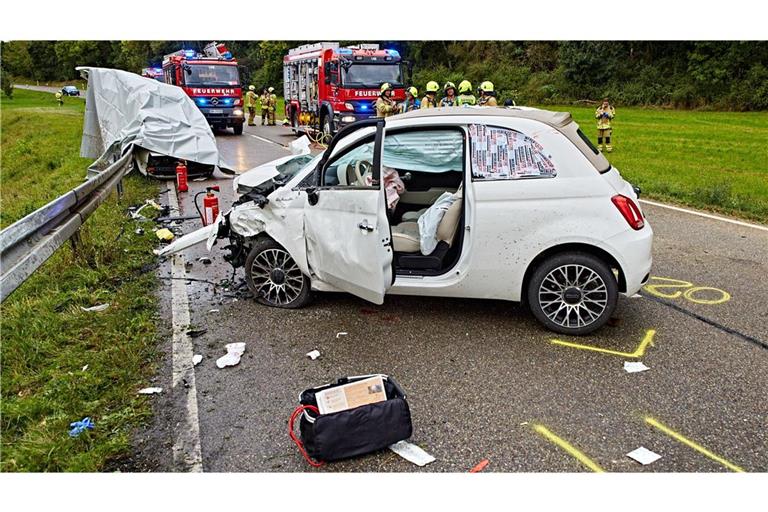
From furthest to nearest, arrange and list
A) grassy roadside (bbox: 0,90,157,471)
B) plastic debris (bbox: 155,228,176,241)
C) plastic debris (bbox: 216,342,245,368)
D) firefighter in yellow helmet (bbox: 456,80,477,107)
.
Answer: firefighter in yellow helmet (bbox: 456,80,477,107), plastic debris (bbox: 155,228,176,241), plastic debris (bbox: 216,342,245,368), grassy roadside (bbox: 0,90,157,471)

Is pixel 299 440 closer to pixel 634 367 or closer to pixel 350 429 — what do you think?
pixel 350 429

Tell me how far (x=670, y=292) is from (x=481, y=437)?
10.6 feet

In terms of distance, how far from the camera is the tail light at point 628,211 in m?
4.85

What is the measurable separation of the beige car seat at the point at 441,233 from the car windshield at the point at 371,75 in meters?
13.3

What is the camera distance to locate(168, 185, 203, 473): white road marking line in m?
3.52

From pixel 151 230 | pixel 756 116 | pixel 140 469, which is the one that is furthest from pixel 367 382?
pixel 756 116

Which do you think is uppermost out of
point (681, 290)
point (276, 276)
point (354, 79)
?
point (354, 79)

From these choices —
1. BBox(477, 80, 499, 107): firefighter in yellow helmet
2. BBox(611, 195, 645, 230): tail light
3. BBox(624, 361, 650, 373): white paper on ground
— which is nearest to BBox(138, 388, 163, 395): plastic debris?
BBox(624, 361, 650, 373): white paper on ground

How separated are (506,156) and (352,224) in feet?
4.39

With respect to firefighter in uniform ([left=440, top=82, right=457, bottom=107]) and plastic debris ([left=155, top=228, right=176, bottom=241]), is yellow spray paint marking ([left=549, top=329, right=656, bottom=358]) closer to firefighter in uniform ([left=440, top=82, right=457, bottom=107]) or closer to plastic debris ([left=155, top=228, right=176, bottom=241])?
plastic debris ([left=155, top=228, right=176, bottom=241])

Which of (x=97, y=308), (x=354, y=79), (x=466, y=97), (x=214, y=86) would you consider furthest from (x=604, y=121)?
(x=97, y=308)

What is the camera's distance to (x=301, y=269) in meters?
5.51

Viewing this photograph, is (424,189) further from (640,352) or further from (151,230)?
(151,230)

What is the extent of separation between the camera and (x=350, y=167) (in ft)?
18.2
